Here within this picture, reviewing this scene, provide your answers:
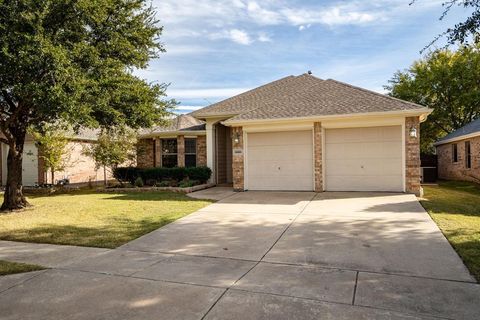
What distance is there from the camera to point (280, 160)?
13.4 meters

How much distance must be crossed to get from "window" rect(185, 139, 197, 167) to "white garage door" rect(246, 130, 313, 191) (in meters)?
4.78

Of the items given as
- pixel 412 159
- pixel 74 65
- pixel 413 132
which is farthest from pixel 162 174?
pixel 413 132

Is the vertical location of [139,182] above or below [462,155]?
below

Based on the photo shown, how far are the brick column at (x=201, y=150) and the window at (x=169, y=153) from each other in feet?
4.50

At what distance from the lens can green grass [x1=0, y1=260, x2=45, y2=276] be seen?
4.74 metres

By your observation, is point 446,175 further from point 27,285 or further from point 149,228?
point 27,285

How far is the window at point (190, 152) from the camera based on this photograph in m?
17.7

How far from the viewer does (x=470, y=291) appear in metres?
3.77

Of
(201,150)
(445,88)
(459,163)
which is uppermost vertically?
(445,88)

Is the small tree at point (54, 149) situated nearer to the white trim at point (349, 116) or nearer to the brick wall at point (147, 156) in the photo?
the brick wall at point (147, 156)

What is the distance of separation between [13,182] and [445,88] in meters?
29.1

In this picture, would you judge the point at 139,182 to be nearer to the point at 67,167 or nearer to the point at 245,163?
the point at 67,167

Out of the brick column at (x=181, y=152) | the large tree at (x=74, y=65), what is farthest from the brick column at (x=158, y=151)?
the large tree at (x=74, y=65)

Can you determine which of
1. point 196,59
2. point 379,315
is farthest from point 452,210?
point 196,59
